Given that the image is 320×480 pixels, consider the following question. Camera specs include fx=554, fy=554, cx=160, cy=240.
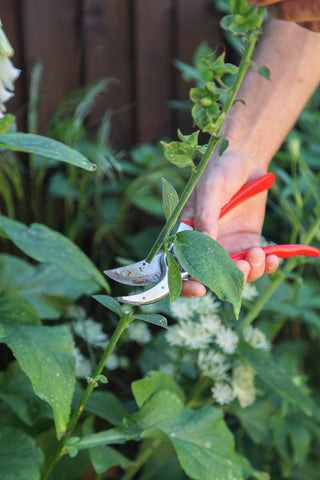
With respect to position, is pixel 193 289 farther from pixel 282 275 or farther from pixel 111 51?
pixel 111 51

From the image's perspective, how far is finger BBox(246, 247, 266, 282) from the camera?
2.51 ft

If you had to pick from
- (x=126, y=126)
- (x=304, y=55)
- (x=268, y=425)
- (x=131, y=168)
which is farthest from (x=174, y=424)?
(x=126, y=126)

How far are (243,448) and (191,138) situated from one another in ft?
2.93

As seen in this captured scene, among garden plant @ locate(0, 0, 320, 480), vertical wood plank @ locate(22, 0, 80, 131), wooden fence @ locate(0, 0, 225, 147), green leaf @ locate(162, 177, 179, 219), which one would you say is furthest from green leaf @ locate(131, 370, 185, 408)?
vertical wood plank @ locate(22, 0, 80, 131)

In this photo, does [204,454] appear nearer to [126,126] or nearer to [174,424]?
[174,424]

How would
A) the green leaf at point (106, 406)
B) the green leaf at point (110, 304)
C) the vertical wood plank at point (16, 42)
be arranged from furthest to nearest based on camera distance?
the vertical wood plank at point (16, 42) < the green leaf at point (106, 406) < the green leaf at point (110, 304)

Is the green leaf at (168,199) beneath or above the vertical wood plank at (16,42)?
above

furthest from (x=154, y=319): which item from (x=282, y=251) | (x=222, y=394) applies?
(x=222, y=394)

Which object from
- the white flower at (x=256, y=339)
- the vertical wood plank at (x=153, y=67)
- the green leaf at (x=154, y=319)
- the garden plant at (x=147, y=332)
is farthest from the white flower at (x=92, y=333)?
the vertical wood plank at (x=153, y=67)

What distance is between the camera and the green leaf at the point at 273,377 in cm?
88

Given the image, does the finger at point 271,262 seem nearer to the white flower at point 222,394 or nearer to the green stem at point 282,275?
the green stem at point 282,275

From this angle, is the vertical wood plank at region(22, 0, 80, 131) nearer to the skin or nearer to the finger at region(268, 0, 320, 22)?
the skin

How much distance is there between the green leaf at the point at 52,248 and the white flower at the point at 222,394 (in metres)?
0.28

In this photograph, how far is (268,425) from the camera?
1.07m
